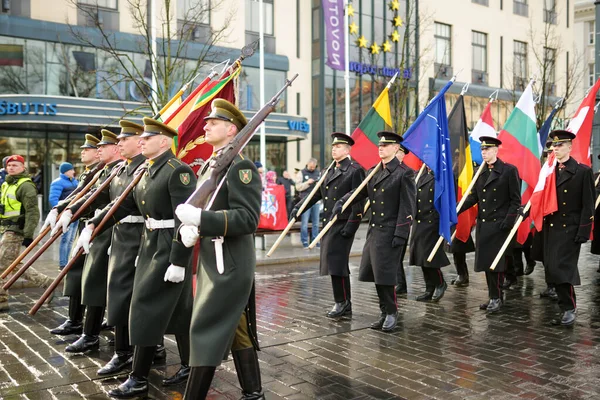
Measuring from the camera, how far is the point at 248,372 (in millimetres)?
4430

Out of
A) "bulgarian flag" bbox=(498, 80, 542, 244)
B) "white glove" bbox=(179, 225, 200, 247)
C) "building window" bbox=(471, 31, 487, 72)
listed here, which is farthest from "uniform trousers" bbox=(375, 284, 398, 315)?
"building window" bbox=(471, 31, 487, 72)

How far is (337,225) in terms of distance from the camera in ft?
26.2

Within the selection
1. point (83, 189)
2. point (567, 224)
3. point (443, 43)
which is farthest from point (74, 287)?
point (443, 43)

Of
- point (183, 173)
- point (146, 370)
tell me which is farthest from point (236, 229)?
point (146, 370)

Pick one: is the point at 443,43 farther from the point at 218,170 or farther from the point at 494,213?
the point at 218,170

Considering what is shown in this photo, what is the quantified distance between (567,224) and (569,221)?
41 mm

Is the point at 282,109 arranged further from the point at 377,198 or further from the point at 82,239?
the point at 82,239

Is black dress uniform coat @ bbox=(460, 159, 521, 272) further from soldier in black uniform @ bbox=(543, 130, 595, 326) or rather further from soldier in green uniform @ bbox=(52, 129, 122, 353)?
soldier in green uniform @ bbox=(52, 129, 122, 353)

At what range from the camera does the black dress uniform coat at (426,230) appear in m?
9.09

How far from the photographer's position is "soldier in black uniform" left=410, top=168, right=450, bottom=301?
9.05m

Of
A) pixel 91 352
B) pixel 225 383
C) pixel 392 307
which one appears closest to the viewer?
pixel 225 383

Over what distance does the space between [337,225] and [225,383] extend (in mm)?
3189

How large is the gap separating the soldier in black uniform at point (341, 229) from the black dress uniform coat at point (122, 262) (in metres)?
3.02

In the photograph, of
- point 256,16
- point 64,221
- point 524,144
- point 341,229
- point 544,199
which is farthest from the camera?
point 256,16
